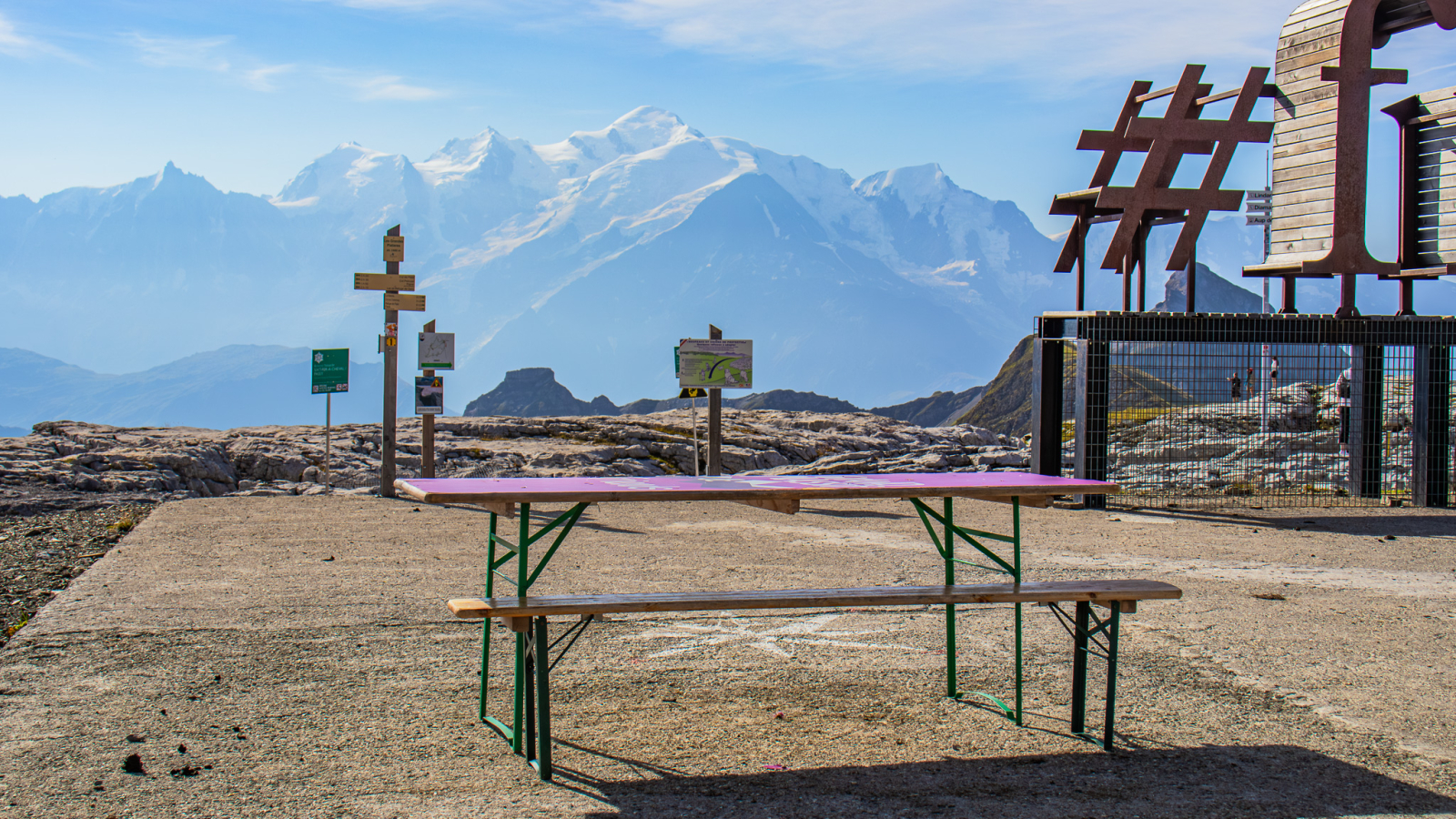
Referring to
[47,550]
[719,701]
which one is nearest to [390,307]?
[47,550]

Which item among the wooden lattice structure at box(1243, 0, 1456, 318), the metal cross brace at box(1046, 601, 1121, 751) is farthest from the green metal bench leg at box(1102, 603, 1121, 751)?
the wooden lattice structure at box(1243, 0, 1456, 318)

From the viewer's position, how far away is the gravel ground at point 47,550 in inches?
283

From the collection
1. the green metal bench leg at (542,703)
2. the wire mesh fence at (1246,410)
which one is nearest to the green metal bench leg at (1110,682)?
the green metal bench leg at (542,703)

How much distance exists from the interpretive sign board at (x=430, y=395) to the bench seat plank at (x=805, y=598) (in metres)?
10.6

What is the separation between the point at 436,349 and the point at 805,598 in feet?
37.8

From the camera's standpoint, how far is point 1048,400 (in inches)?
528

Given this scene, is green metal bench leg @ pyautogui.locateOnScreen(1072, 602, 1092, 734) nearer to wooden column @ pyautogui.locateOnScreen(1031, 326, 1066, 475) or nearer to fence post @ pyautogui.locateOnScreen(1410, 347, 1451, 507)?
wooden column @ pyautogui.locateOnScreen(1031, 326, 1066, 475)

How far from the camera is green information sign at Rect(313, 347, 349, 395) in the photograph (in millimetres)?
14836

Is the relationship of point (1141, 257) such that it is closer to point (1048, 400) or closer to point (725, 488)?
point (1048, 400)

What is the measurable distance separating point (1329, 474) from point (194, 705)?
14.6m

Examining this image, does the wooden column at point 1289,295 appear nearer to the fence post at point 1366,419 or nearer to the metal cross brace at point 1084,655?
the fence post at point 1366,419

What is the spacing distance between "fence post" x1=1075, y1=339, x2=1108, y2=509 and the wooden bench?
8.35m

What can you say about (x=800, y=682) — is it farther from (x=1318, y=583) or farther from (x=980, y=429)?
(x=980, y=429)

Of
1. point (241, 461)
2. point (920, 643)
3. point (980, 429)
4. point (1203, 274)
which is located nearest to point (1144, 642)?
point (920, 643)
